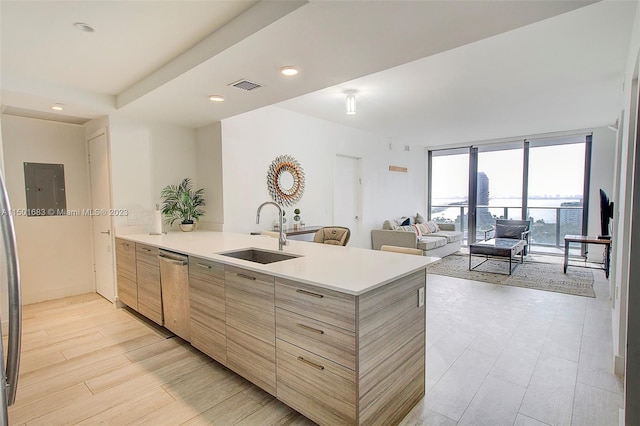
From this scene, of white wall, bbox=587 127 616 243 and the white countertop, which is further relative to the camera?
white wall, bbox=587 127 616 243

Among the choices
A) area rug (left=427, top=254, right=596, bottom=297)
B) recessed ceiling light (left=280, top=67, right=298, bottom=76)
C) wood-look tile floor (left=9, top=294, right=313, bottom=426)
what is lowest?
wood-look tile floor (left=9, top=294, right=313, bottom=426)

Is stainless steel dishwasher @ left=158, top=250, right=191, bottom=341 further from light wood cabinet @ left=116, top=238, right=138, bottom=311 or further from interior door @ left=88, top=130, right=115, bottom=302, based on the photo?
interior door @ left=88, top=130, right=115, bottom=302

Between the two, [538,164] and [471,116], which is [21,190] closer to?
[471,116]

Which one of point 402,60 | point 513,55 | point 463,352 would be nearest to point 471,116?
point 513,55

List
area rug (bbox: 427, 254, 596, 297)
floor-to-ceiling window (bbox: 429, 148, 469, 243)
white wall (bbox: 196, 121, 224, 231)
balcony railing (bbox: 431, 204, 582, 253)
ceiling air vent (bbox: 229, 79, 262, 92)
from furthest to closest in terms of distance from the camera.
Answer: floor-to-ceiling window (bbox: 429, 148, 469, 243)
balcony railing (bbox: 431, 204, 582, 253)
area rug (bbox: 427, 254, 596, 297)
white wall (bbox: 196, 121, 224, 231)
ceiling air vent (bbox: 229, 79, 262, 92)

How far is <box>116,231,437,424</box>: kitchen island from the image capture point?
1607 millimetres

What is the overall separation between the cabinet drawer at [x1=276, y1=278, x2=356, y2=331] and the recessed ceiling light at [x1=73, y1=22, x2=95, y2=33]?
2.16 metres

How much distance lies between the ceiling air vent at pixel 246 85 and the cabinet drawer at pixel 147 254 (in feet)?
5.56

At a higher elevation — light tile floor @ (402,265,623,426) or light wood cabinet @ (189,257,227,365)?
light wood cabinet @ (189,257,227,365)

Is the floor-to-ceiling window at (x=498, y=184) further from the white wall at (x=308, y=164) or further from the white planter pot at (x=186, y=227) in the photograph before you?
the white planter pot at (x=186, y=227)

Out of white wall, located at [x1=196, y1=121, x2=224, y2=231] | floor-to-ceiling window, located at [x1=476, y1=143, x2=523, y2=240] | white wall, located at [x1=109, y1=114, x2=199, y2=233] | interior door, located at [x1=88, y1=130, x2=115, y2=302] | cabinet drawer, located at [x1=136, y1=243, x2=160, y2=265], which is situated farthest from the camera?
floor-to-ceiling window, located at [x1=476, y1=143, x2=523, y2=240]

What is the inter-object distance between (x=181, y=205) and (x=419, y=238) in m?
4.40

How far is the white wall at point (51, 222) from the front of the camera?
3.96 metres

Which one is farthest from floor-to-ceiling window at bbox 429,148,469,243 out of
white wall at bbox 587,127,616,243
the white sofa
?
white wall at bbox 587,127,616,243
